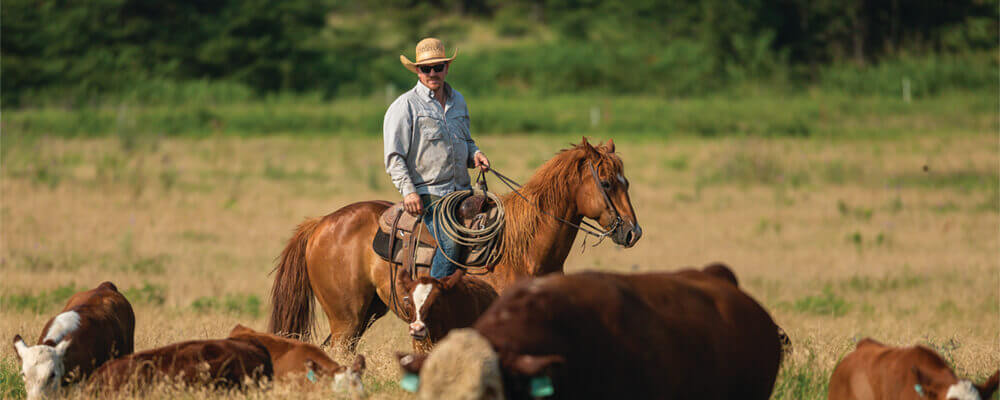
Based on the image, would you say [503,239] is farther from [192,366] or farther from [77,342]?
[77,342]

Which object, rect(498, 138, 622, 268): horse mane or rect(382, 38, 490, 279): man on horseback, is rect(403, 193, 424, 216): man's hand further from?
rect(498, 138, 622, 268): horse mane

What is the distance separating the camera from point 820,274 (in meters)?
15.1

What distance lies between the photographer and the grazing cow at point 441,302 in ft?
21.9

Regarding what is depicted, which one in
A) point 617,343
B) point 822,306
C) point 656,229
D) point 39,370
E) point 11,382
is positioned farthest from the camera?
point 656,229

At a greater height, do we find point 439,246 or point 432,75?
point 432,75

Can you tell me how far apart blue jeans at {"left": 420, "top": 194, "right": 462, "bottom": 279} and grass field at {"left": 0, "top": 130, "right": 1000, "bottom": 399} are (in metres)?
0.75

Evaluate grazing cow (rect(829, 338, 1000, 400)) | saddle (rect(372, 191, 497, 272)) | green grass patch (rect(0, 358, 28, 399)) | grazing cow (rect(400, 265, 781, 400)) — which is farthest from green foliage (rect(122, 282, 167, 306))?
grazing cow (rect(400, 265, 781, 400))

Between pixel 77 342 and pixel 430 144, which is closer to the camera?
pixel 77 342

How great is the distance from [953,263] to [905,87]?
2455 cm

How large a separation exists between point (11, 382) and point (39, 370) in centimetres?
122

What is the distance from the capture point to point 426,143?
789 cm

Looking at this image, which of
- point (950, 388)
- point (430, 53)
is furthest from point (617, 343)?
point (430, 53)

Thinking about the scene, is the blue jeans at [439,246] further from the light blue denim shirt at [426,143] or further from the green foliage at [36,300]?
the green foliage at [36,300]

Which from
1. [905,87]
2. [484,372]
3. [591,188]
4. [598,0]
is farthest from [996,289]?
[598,0]
